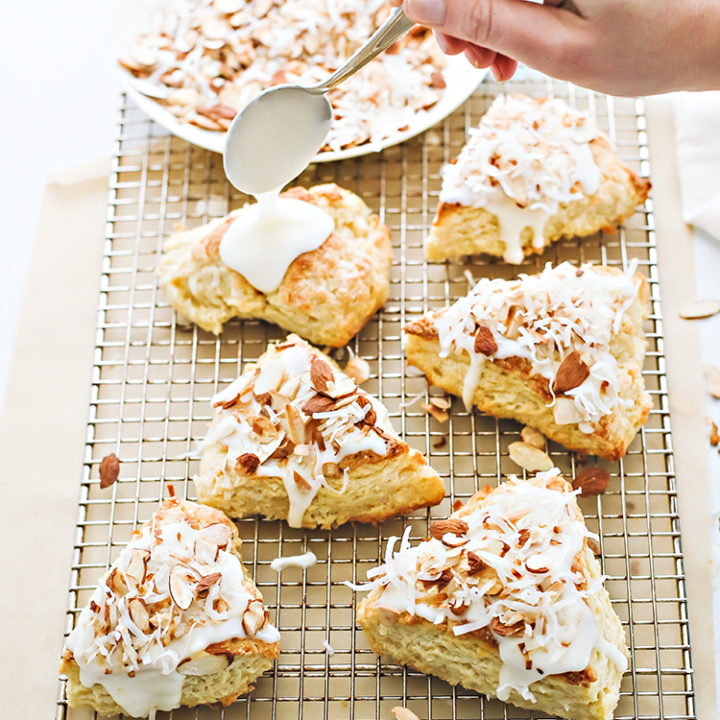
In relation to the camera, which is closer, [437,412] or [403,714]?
[403,714]

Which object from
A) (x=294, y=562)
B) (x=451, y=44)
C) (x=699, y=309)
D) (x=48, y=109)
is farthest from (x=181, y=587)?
(x=48, y=109)

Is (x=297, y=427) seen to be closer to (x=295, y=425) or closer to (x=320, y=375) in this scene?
(x=295, y=425)

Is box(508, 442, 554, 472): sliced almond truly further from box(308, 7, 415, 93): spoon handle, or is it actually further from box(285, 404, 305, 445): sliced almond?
box(308, 7, 415, 93): spoon handle

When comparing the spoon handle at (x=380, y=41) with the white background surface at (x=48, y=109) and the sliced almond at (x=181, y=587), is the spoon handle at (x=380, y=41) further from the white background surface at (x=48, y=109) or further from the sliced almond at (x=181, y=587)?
the sliced almond at (x=181, y=587)

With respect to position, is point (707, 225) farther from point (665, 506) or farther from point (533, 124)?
point (665, 506)

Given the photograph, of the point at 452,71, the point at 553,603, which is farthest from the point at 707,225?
the point at 553,603

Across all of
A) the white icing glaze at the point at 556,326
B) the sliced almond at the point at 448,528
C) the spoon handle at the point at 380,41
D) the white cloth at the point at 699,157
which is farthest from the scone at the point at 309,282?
the white cloth at the point at 699,157

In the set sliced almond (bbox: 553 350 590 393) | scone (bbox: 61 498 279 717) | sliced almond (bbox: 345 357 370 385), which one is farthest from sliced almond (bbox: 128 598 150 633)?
sliced almond (bbox: 553 350 590 393)

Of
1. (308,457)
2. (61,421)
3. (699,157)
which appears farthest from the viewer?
(699,157)
